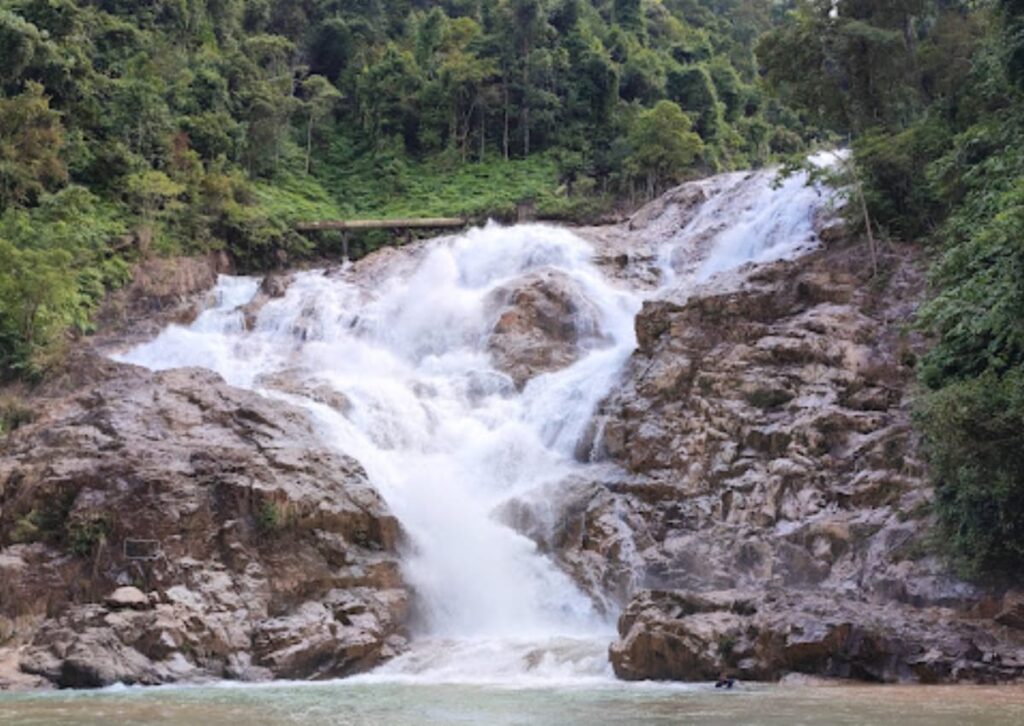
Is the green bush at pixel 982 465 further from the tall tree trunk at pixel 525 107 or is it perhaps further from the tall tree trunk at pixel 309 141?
the tall tree trunk at pixel 309 141

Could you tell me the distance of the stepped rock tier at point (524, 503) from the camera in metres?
16.7

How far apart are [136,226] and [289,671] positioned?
23.3 metres

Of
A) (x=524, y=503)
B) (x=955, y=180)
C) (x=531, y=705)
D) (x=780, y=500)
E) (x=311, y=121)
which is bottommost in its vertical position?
(x=531, y=705)

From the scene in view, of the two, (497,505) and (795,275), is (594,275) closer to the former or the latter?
(795,275)

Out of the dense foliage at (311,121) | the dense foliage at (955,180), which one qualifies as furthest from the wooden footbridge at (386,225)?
the dense foliage at (955,180)

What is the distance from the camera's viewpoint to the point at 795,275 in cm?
2641

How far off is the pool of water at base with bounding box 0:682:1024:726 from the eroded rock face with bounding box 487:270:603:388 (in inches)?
552

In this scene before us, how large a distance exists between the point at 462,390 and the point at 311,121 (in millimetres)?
31838

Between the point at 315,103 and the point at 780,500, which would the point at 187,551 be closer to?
the point at 780,500

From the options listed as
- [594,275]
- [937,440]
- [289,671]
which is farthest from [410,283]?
[937,440]

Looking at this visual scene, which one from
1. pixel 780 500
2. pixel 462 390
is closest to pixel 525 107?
pixel 462 390

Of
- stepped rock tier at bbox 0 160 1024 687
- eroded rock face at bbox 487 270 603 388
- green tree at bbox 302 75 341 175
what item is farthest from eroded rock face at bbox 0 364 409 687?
green tree at bbox 302 75 341 175

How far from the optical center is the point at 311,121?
180ft

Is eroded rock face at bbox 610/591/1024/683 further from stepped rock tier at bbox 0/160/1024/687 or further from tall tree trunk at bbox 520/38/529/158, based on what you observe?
tall tree trunk at bbox 520/38/529/158
